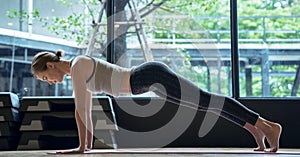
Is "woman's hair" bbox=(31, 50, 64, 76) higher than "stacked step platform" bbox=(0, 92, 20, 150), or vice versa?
"woman's hair" bbox=(31, 50, 64, 76)

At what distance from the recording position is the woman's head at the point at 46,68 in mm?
2785

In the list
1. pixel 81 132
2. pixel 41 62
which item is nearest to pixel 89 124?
pixel 81 132

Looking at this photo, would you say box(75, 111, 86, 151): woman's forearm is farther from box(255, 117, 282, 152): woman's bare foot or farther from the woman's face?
box(255, 117, 282, 152): woman's bare foot

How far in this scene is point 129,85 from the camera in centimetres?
284

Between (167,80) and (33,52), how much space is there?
86.3 inches

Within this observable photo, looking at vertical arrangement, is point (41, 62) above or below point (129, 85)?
above

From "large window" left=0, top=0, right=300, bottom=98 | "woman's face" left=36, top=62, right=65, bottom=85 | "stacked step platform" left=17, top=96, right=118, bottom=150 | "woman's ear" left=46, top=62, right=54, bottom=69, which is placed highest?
"large window" left=0, top=0, right=300, bottom=98

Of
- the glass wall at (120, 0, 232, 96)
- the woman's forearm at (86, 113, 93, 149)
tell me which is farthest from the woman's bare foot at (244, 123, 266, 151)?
the glass wall at (120, 0, 232, 96)

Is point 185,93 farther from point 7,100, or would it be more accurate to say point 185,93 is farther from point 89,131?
point 7,100

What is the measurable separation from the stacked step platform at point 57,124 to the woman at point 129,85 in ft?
3.53

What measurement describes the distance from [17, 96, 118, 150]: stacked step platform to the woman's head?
46.5 inches

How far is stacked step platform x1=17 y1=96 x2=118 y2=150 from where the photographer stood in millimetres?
3867

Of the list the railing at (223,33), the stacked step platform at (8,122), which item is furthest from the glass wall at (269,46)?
the stacked step platform at (8,122)

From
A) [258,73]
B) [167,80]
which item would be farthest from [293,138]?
[167,80]
